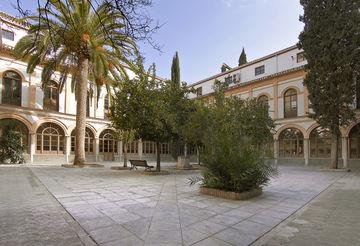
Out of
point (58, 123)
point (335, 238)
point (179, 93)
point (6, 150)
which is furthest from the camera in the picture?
point (58, 123)

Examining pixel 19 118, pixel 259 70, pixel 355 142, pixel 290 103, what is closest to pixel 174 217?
pixel 19 118

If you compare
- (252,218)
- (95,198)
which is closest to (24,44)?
(95,198)

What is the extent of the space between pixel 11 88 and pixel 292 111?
25.1 m

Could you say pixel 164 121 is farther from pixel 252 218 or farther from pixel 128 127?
pixel 252 218

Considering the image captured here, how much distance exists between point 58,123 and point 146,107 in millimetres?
15266

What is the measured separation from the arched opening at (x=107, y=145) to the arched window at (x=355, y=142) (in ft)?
73.3

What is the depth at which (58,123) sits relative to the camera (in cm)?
2692

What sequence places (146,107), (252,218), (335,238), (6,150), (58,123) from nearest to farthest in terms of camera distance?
(335,238) → (252,218) → (146,107) → (6,150) → (58,123)

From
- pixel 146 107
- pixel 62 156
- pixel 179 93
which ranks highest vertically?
pixel 179 93

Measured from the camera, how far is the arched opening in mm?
31234

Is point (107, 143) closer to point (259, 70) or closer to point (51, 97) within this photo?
point (51, 97)

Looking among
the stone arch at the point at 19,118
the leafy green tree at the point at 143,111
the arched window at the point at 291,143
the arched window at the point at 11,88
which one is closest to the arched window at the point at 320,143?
the arched window at the point at 291,143

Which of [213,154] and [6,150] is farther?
[6,150]

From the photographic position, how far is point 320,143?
85.9ft
